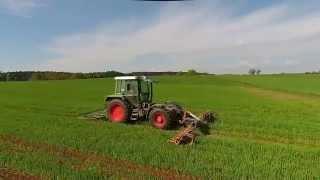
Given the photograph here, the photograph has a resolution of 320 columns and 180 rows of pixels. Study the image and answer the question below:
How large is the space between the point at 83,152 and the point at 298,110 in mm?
17992

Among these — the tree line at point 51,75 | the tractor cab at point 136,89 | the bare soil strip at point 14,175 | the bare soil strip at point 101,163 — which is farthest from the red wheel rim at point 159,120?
the tree line at point 51,75

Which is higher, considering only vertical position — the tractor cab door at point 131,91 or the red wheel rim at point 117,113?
the tractor cab door at point 131,91

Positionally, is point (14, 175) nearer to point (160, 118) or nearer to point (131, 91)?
point (160, 118)

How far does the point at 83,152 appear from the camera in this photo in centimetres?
1373

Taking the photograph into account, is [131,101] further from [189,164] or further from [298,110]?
[298,110]

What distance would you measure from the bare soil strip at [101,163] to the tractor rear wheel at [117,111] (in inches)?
240

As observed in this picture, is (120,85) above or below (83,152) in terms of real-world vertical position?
above

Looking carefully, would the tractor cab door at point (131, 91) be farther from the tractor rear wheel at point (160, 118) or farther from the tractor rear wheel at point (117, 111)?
the tractor rear wheel at point (160, 118)

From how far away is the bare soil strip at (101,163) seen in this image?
1114 centimetres

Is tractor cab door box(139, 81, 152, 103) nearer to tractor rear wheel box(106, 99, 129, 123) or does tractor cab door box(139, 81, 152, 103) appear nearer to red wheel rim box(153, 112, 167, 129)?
tractor rear wheel box(106, 99, 129, 123)

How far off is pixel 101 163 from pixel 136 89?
905 centimetres

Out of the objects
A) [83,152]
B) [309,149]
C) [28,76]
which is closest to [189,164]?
[83,152]

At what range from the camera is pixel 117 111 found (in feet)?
69.9

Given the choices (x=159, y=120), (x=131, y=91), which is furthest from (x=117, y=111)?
(x=159, y=120)
